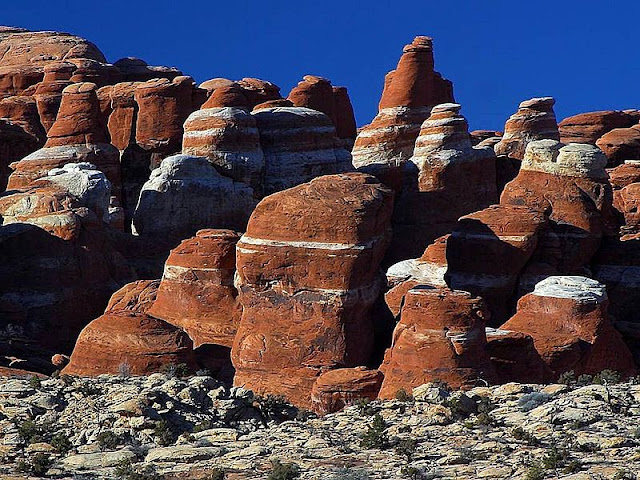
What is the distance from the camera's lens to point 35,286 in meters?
30.2

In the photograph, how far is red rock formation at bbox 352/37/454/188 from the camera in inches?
1857

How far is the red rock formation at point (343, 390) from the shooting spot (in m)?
21.9

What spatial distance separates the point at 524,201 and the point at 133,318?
1223cm

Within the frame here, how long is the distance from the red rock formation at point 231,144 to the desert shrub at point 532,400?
71.1 ft

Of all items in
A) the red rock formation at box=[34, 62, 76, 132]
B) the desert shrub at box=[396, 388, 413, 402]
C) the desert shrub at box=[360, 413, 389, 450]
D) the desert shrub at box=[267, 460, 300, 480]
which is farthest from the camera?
the red rock formation at box=[34, 62, 76, 132]

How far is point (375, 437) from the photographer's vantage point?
1599 cm

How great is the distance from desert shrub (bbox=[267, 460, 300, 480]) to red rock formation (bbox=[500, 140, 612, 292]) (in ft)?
51.7

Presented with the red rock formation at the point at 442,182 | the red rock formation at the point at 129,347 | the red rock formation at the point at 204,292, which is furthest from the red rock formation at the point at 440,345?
the red rock formation at the point at 442,182

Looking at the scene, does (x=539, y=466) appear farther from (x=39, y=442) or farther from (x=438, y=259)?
(x=438, y=259)

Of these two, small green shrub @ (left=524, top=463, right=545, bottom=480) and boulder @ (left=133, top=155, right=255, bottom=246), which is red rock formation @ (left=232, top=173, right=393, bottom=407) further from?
boulder @ (left=133, top=155, right=255, bottom=246)

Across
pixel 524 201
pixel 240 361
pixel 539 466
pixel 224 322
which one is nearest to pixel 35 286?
pixel 224 322

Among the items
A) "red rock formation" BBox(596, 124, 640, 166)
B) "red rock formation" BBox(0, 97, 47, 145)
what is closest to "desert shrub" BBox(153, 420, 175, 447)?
"red rock formation" BBox(596, 124, 640, 166)

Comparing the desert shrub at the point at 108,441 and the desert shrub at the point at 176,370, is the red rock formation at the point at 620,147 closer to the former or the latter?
the desert shrub at the point at 176,370

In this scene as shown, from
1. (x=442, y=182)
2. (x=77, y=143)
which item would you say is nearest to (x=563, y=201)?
(x=442, y=182)
